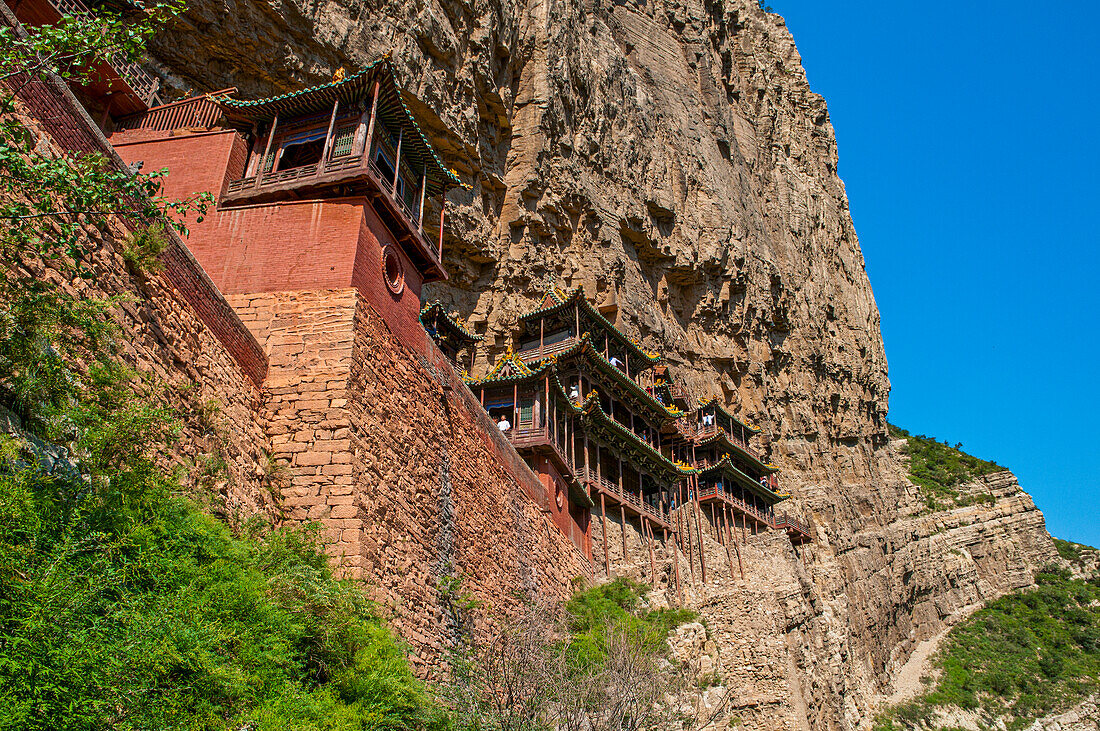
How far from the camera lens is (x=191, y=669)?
20.1ft

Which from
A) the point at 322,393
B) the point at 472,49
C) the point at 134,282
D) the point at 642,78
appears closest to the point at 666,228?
the point at 642,78

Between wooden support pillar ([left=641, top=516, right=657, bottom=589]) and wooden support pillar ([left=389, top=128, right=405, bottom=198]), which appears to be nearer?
wooden support pillar ([left=389, top=128, right=405, bottom=198])

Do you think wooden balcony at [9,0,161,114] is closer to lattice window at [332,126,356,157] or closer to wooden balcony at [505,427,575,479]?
lattice window at [332,126,356,157]

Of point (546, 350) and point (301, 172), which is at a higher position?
point (546, 350)

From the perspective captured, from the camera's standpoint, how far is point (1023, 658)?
4734 centimetres

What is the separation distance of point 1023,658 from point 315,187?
50.1 metres

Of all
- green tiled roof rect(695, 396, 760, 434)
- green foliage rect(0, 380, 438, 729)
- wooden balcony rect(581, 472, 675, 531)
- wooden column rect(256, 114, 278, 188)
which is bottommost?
green foliage rect(0, 380, 438, 729)

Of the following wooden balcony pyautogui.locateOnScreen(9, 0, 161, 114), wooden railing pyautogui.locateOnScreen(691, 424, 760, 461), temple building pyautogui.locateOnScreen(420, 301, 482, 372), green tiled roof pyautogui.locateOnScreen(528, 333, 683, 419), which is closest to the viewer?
wooden balcony pyautogui.locateOnScreen(9, 0, 161, 114)

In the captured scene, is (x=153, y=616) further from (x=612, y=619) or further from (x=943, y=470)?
(x=943, y=470)

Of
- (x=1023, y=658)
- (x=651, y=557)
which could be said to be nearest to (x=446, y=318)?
(x=651, y=557)

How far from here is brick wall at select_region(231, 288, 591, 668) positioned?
10.8m

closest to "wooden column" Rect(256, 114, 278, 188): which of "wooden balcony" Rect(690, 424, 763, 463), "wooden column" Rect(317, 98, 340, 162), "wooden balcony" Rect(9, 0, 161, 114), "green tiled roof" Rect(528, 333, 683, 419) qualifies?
"wooden column" Rect(317, 98, 340, 162)

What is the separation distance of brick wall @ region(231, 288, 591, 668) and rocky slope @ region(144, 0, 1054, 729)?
42.5 feet

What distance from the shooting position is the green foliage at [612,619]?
15.5 m
